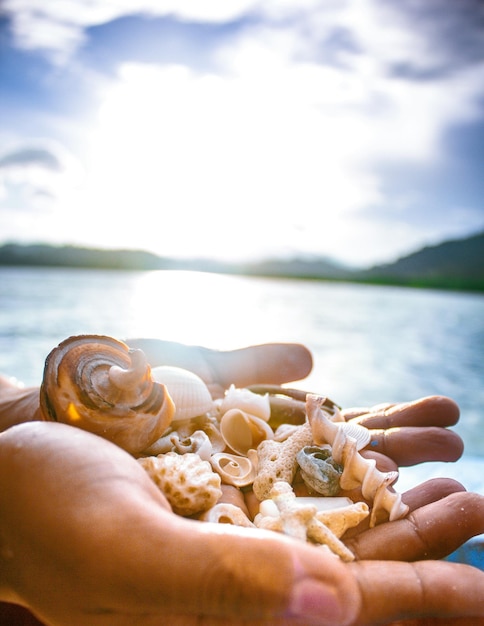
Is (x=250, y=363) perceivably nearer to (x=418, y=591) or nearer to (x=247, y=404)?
(x=247, y=404)

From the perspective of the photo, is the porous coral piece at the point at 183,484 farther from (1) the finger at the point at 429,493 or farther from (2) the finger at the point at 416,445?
(2) the finger at the point at 416,445

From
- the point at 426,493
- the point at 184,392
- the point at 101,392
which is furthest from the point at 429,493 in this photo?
the point at 101,392

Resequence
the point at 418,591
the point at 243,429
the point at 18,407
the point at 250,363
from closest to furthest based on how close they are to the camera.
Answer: the point at 418,591, the point at 243,429, the point at 18,407, the point at 250,363

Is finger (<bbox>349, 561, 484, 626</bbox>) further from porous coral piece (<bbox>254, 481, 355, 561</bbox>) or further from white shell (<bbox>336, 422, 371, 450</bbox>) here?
white shell (<bbox>336, 422, 371, 450</bbox>)

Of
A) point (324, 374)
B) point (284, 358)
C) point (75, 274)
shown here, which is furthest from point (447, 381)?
point (75, 274)

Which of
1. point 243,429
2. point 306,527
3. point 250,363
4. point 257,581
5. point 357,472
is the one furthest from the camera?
point 250,363
